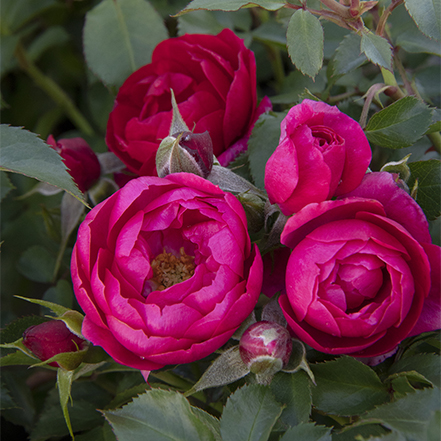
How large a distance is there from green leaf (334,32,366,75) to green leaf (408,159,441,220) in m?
0.16

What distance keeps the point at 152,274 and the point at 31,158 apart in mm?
183

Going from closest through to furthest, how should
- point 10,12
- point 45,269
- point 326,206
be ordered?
point 326,206 < point 45,269 < point 10,12

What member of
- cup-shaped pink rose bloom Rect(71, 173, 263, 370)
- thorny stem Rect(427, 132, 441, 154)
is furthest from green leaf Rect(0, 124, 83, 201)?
thorny stem Rect(427, 132, 441, 154)

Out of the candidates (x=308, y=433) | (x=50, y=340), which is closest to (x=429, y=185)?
(x=308, y=433)

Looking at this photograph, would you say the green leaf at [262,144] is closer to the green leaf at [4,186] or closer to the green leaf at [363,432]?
the green leaf at [363,432]

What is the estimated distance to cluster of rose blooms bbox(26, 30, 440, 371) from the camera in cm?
38

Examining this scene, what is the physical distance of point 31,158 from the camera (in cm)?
50

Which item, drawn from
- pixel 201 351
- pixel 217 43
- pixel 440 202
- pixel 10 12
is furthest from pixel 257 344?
pixel 10 12

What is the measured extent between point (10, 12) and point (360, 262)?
0.94 metres

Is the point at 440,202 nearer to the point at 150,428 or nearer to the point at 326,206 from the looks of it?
the point at 326,206

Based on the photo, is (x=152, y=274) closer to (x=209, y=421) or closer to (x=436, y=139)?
(x=209, y=421)

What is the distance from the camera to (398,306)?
1.24ft

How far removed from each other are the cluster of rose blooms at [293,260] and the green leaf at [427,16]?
13cm

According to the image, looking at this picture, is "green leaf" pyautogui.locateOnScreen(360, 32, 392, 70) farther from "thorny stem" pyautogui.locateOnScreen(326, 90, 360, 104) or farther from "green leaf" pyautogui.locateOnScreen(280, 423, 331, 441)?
"green leaf" pyautogui.locateOnScreen(280, 423, 331, 441)
